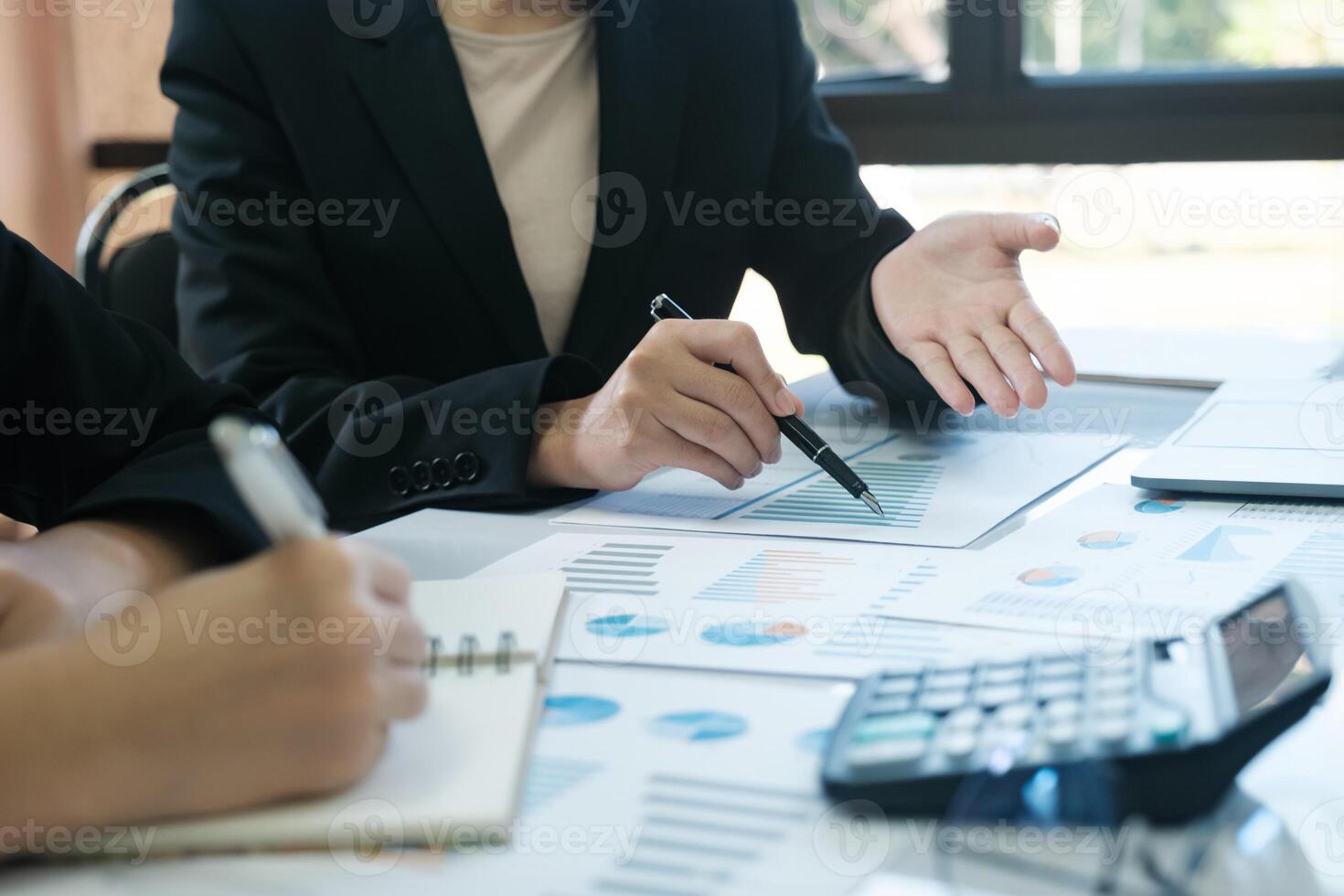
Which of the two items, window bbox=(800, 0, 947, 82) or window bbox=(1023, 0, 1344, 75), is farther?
window bbox=(800, 0, 947, 82)

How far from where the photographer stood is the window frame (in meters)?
2.12

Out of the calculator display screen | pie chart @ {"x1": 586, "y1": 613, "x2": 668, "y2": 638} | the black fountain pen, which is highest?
the calculator display screen

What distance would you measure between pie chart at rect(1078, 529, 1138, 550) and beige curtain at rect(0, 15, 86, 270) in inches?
98.0

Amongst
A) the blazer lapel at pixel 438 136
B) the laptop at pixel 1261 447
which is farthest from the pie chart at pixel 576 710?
the blazer lapel at pixel 438 136

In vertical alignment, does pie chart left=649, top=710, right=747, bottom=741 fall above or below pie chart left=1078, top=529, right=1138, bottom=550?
above

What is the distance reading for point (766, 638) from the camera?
57cm

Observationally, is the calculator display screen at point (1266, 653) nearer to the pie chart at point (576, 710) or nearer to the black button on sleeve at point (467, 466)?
the pie chart at point (576, 710)

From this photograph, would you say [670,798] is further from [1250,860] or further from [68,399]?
[68,399]

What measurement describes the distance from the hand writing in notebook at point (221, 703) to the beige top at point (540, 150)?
0.85m

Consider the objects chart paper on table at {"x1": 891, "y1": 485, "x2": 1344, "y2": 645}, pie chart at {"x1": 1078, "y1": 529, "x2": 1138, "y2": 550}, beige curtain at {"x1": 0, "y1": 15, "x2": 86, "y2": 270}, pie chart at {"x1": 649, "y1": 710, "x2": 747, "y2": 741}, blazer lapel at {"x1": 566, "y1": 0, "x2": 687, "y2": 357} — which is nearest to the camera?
pie chart at {"x1": 649, "y1": 710, "x2": 747, "y2": 741}

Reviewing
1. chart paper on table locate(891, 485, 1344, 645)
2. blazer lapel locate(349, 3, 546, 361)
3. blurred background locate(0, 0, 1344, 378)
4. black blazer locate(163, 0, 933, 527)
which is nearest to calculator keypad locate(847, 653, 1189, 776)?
chart paper on table locate(891, 485, 1344, 645)

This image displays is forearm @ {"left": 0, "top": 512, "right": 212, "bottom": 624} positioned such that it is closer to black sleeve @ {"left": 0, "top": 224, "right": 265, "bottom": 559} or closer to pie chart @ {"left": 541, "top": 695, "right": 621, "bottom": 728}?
black sleeve @ {"left": 0, "top": 224, "right": 265, "bottom": 559}

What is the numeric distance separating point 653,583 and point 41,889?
0.34 metres

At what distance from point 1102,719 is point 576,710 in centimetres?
20
